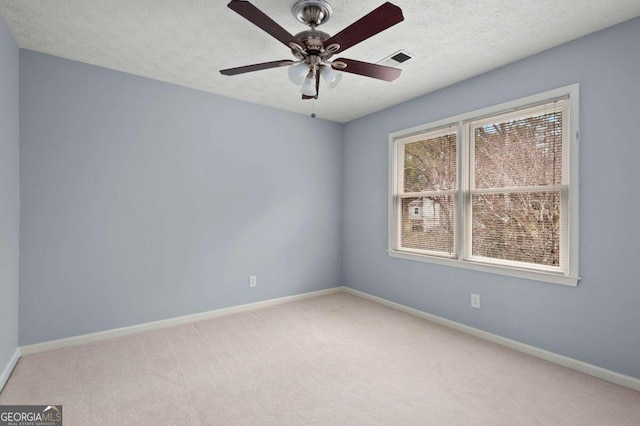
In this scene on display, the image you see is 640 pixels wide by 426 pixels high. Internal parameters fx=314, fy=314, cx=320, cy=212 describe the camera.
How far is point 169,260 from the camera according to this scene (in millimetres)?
3398

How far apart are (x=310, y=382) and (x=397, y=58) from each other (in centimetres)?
277

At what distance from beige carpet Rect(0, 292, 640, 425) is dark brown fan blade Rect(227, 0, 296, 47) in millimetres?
2267

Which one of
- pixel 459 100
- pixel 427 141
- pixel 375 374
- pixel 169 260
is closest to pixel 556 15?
pixel 459 100

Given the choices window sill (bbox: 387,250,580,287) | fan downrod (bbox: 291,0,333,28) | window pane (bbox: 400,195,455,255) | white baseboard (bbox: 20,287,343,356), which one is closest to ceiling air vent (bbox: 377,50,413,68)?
fan downrod (bbox: 291,0,333,28)

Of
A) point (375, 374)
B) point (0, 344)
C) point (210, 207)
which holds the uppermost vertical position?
point (210, 207)

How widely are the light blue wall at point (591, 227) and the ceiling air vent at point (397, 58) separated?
2.86 ft

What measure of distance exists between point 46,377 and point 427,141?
4156 mm

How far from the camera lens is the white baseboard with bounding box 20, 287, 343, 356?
275 cm

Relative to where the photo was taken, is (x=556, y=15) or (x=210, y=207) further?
(x=210, y=207)

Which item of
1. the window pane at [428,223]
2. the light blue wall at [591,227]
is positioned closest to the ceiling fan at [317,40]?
the light blue wall at [591,227]

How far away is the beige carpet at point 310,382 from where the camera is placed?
1.92 m

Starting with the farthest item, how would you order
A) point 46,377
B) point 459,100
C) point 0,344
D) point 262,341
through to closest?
1. point 459,100
2. point 262,341
3. point 46,377
4. point 0,344

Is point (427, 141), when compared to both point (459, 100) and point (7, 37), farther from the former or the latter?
point (7, 37)

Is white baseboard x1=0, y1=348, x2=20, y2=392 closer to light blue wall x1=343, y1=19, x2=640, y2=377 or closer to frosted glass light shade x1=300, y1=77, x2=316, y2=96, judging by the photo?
frosted glass light shade x1=300, y1=77, x2=316, y2=96
